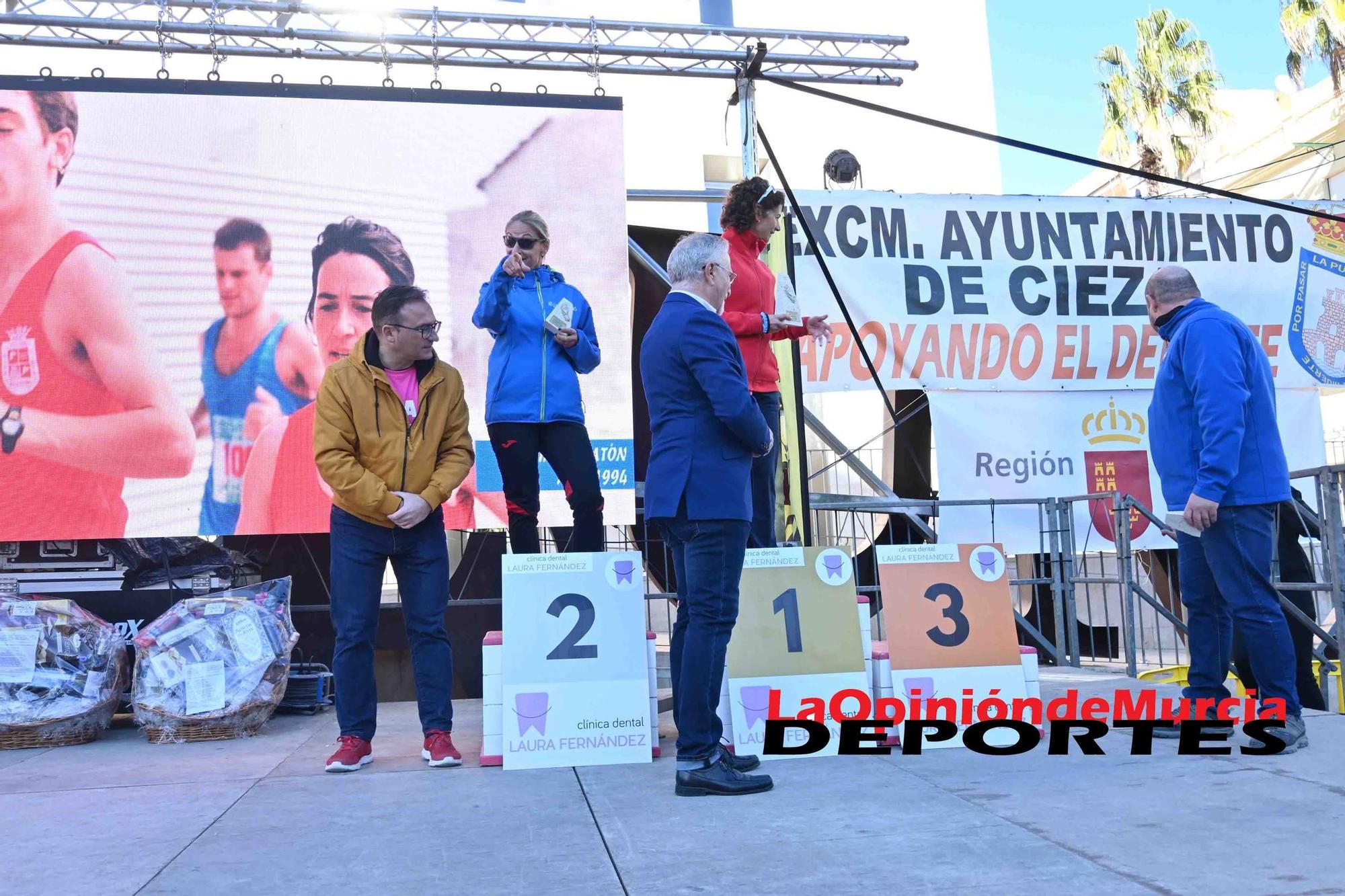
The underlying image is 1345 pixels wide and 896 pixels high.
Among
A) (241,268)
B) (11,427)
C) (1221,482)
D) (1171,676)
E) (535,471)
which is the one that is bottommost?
(1171,676)

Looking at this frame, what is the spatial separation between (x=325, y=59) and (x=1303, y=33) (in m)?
21.5

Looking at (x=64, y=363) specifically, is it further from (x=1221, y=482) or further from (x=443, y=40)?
(x=1221, y=482)

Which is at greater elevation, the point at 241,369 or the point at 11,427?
the point at 241,369

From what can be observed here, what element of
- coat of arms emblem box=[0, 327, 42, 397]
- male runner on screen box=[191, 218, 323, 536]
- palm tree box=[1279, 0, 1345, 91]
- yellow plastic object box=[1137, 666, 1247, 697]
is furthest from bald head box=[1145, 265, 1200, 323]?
palm tree box=[1279, 0, 1345, 91]

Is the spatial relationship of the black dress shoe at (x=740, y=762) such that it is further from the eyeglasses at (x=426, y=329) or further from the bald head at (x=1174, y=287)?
the bald head at (x=1174, y=287)

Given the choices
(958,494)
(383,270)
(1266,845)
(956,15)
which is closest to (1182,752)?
(1266,845)

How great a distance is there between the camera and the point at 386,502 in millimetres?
3730

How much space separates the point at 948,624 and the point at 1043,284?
3608mm

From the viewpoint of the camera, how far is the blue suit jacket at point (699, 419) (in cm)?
321

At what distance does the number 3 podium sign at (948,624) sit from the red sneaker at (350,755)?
1.86m

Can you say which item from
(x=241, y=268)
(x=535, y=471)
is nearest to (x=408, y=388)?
(x=535, y=471)

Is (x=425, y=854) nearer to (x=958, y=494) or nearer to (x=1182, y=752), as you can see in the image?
(x=1182, y=752)

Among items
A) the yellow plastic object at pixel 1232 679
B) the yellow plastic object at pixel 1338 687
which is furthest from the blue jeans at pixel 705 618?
the yellow plastic object at pixel 1338 687

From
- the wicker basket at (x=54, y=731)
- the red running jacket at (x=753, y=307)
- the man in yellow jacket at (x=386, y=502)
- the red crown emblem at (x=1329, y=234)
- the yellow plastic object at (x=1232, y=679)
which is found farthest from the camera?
the red crown emblem at (x=1329, y=234)
